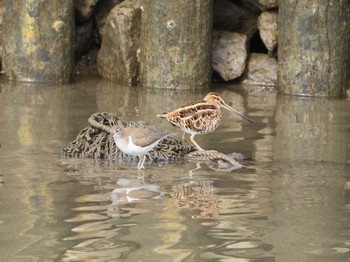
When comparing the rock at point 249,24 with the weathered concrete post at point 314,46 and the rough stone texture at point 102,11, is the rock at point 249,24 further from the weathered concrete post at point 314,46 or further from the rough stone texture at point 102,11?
the rough stone texture at point 102,11

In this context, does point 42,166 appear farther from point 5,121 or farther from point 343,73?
point 343,73

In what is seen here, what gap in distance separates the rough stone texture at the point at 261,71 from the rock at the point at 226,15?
0.55 m

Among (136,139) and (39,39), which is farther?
(39,39)

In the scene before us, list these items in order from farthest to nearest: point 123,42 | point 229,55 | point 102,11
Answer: point 102,11
point 229,55
point 123,42

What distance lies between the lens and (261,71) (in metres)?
13.8

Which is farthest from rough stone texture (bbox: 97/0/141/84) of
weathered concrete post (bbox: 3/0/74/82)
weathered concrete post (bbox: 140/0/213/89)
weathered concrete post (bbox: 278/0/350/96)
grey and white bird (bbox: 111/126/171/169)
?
grey and white bird (bbox: 111/126/171/169)

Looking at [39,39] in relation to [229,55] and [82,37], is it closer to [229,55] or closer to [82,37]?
[82,37]

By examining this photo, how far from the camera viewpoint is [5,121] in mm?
11000

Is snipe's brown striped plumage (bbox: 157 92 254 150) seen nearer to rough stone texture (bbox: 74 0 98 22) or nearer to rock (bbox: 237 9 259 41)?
rock (bbox: 237 9 259 41)

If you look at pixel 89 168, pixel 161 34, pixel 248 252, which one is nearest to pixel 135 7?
pixel 161 34

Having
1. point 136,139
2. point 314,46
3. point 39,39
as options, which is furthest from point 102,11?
point 136,139

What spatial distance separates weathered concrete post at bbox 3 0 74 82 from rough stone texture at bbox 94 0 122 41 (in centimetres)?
89

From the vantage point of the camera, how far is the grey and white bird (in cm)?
891

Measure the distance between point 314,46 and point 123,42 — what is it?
8.11 feet
